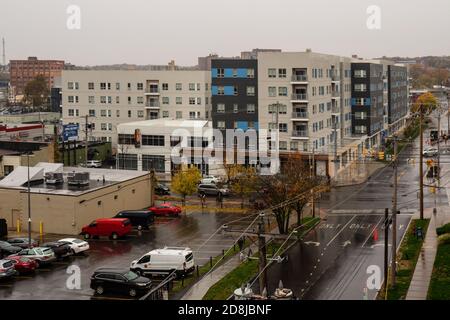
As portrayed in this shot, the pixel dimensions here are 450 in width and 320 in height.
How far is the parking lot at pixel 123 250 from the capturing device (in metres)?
17.7

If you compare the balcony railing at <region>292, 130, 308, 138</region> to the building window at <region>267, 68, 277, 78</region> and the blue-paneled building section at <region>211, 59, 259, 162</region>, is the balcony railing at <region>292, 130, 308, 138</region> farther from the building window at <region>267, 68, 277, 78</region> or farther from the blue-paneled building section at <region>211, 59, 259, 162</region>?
the building window at <region>267, 68, 277, 78</region>

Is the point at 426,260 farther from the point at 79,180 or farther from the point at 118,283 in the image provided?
the point at 79,180

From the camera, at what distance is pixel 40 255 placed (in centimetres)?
2030

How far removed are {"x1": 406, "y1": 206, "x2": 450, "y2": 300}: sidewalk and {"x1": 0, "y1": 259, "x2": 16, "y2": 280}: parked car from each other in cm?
1145

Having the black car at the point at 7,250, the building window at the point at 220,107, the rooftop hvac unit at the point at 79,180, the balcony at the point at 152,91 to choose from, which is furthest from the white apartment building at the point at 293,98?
the black car at the point at 7,250

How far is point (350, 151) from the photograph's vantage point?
4616cm

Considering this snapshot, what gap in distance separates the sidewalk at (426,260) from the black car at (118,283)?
701 centimetres

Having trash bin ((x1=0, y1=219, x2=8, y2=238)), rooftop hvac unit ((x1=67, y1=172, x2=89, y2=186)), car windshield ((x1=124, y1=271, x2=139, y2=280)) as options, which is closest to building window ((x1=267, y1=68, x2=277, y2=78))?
rooftop hvac unit ((x1=67, y1=172, x2=89, y2=186))

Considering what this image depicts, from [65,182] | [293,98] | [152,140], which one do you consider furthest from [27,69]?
[65,182]

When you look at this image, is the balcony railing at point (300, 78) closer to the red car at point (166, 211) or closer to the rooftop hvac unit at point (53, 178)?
the red car at point (166, 211)

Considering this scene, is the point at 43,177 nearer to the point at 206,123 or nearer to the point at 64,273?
the point at 64,273
